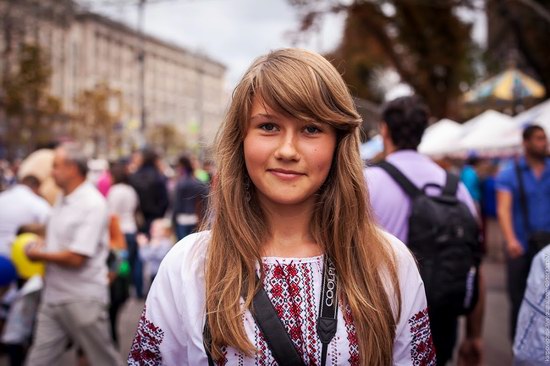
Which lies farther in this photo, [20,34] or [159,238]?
[20,34]

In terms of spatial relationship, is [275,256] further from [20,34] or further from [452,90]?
[452,90]

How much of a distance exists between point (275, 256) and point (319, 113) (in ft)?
1.38

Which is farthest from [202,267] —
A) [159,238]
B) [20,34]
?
[20,34]

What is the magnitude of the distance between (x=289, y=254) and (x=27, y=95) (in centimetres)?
2748

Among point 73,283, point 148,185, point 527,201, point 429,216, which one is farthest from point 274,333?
point 148,185

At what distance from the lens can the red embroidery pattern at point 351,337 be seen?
187 cm

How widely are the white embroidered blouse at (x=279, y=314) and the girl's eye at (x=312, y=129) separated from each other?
35cm

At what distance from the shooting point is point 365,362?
6.13 feet

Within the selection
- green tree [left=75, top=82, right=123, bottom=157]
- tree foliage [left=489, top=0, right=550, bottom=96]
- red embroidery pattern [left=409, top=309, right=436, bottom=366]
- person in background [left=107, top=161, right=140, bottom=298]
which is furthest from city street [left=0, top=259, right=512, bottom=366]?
green tree [left=75, top=82, right=123, bottom=157]

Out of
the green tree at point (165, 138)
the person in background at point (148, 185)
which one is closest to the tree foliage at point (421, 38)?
the person in background at point (148, 185)

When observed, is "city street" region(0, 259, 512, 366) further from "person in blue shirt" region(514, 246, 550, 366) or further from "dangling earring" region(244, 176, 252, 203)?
"dangling earring" region(244, 176, 252, 203)

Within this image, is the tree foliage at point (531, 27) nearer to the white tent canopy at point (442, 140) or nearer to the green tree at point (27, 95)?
the white tent canopy at point (442, 140)

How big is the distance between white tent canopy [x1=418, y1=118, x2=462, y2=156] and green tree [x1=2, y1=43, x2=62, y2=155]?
1126cm

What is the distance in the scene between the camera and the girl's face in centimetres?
193
